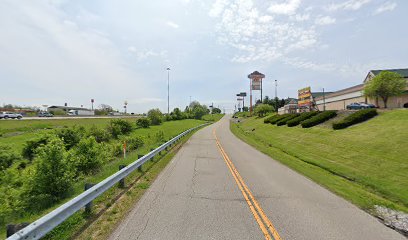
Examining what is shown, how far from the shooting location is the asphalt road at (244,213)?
17.0 ft

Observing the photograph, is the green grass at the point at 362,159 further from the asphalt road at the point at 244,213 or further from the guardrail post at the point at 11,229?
the guardrail post at the point at 11,229

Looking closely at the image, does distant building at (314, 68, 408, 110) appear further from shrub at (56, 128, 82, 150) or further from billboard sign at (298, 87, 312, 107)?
shrub at (56, 128, 82, 150)

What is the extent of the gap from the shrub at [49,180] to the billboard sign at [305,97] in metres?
61.8

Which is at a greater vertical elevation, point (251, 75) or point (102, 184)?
point (251, 75)

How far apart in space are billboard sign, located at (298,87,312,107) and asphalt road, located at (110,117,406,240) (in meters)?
56.9

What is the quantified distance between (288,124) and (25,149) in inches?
1140

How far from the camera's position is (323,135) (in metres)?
23.4

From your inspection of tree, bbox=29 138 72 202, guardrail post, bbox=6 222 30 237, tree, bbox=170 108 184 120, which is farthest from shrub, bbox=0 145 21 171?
tree, bbox=170 108 184 120

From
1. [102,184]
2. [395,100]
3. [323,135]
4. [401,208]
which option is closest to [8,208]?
[102,184]

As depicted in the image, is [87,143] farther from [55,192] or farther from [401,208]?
[401,208]

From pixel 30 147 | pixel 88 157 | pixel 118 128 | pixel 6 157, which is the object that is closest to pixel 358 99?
pixel 118 128

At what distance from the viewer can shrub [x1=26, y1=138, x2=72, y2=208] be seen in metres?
7.96

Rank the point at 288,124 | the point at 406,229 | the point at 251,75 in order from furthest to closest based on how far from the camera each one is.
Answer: the point at 251,75
the point at 288,124
the point at 406,229

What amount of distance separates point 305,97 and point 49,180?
63538 millimetres
